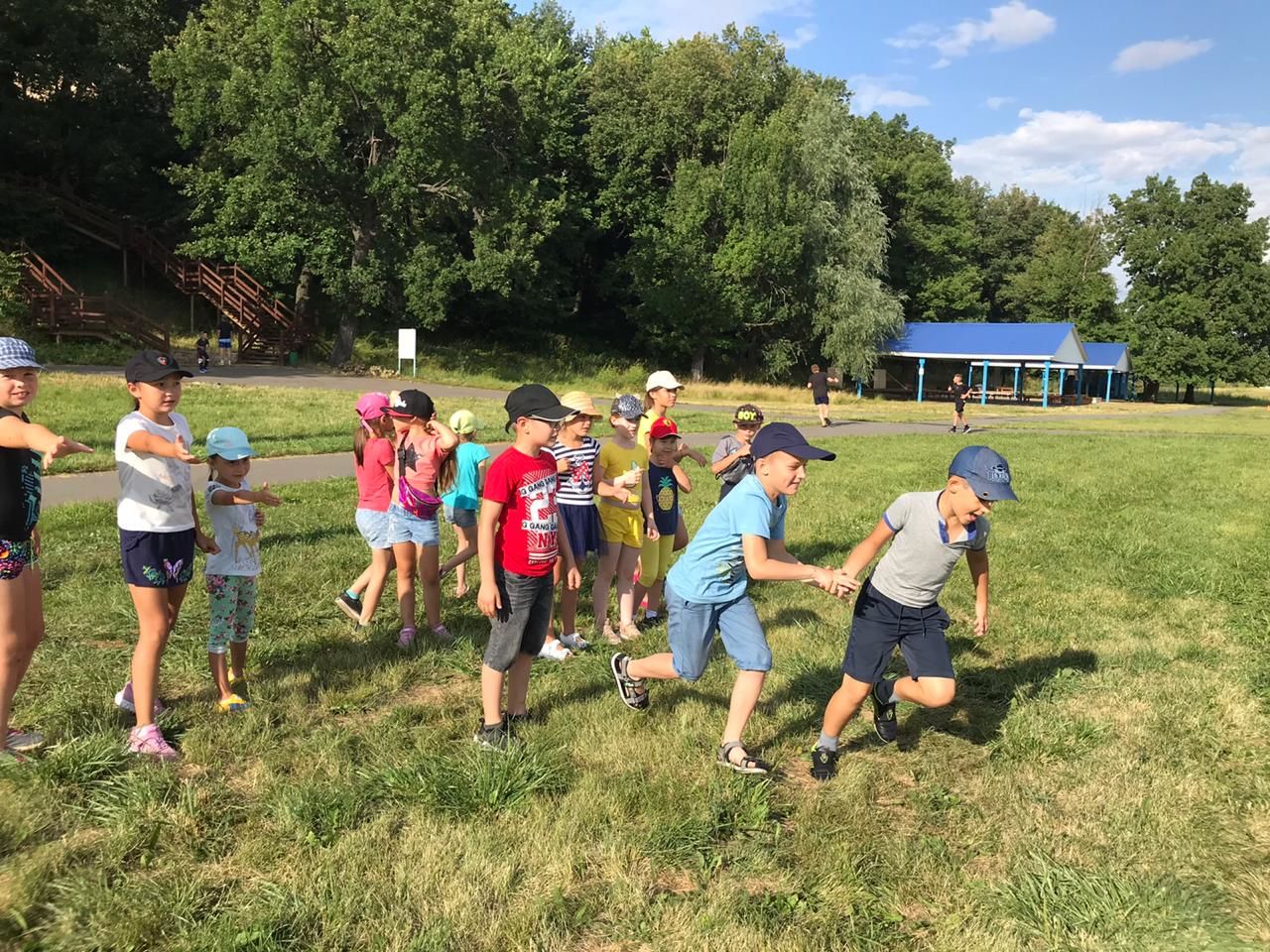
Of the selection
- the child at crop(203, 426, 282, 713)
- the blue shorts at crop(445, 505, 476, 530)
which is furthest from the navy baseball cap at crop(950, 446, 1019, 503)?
the blue shorts at crop(445, 505, 476, 530)

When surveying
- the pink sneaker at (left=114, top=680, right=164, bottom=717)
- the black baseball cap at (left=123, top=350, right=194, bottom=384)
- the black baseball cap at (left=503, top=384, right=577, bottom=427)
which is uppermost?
the black baseball cap at (left=123, top=350, right=194, bottom=384)

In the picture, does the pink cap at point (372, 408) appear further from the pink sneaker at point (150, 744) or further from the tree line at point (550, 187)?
the tree line at point (550, 187)

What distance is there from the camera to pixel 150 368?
3.84m

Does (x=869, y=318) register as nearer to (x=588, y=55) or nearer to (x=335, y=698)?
(x=588, y=55)

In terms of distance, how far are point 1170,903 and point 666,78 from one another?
49.5 metres

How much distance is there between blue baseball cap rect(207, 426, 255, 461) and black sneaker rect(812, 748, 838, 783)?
3.23 meters

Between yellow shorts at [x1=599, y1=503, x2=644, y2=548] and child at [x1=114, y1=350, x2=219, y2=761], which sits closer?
child at [x1=114, y1=350, x2=219, y2=761]

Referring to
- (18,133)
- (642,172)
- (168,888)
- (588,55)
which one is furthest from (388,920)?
(588,55)

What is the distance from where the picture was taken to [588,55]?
57906 mm

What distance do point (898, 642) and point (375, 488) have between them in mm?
3551

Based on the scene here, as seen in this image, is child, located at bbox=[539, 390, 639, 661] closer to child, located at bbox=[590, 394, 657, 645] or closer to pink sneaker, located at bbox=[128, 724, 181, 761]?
child, located at bbox=[590, 394, 657, 645]

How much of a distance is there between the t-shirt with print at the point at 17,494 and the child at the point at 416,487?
7.17 ft

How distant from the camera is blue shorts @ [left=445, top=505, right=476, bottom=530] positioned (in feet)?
21.3

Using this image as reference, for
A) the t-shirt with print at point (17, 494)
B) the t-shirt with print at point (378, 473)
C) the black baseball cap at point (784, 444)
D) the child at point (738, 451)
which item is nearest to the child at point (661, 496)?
the child at point (738, 451)
